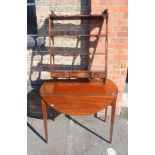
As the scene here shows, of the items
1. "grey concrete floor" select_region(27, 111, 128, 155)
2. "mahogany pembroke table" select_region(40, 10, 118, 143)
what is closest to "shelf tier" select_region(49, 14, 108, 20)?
"mahogany pembroke table" select_region(40, 10, 118, 143)

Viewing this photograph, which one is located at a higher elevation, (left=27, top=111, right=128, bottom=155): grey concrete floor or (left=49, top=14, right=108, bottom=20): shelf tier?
(left=49, top=14, right=108, bottom=20): shelf tier

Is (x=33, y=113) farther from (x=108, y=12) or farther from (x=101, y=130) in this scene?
(x=108, y=12)

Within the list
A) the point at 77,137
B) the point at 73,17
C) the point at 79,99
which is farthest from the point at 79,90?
the point at 73,17

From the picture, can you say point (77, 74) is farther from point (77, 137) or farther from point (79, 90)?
point (77, 137)

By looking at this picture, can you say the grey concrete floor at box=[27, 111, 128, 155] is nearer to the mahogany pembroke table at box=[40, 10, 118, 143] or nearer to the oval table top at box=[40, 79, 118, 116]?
the mahogany pembroke table at box=[40, 10, 118, 143]

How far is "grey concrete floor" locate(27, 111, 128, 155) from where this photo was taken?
9.09 ft

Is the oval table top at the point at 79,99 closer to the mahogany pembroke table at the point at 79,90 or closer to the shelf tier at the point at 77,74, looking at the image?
the mahogany pembroke table at the point at 79,90

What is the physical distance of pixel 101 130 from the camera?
3.07 metres

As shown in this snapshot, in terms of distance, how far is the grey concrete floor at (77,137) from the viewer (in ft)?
9.09

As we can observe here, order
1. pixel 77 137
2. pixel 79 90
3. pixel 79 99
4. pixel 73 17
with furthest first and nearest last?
pixel 77 137, pixel 73 17, pixel 79 90, pixel 79 99

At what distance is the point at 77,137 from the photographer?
9.70 feet

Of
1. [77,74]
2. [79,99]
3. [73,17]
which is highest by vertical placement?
[73,17]

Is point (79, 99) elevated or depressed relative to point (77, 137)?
elevated

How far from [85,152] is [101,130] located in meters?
0.42
